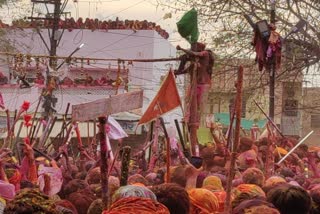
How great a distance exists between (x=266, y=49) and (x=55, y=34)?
13287mm

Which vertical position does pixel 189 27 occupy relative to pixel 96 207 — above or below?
above

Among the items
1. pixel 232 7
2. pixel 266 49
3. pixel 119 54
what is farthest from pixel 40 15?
pixel 266 49

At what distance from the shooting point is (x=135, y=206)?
11.6 ft

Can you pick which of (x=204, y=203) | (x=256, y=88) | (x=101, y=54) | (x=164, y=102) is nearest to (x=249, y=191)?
(x=204, y=203)

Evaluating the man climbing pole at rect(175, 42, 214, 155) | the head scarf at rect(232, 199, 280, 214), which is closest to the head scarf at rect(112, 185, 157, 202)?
the head scarf at rect(232, 199, 280, 214)

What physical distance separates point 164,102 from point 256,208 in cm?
390

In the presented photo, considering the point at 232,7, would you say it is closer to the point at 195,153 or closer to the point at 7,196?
the point at 195,153

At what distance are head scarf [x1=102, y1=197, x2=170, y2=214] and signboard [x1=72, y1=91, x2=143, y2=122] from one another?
2044 millimetres

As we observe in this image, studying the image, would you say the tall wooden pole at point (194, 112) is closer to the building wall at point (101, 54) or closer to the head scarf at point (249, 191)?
the head scarf at point (249, 191)

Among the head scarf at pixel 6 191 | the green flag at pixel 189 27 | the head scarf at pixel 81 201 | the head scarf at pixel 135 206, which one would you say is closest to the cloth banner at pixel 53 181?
the head scarf at pixel 81 201

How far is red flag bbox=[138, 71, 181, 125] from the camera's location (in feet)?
24.6

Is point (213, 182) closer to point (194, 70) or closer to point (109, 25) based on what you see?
point (194, 70)

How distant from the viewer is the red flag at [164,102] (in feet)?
24.6

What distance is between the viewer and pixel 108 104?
5641 millimetres
